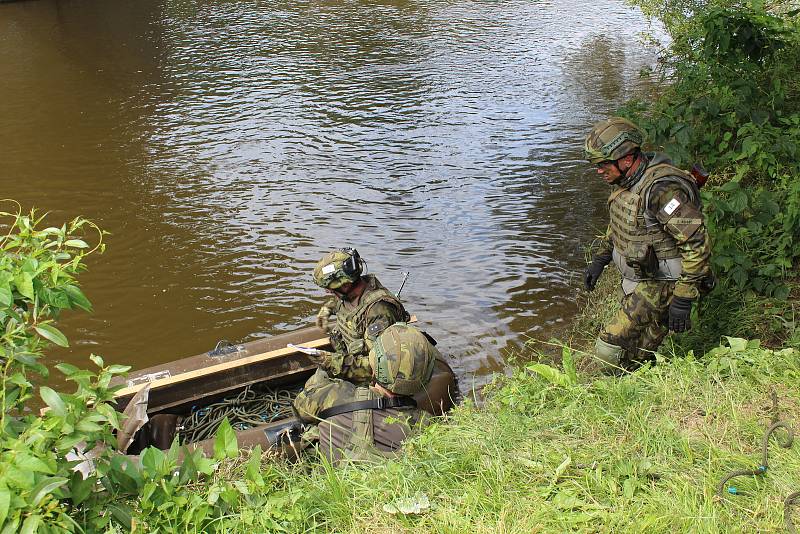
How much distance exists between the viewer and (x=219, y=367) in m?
6.39

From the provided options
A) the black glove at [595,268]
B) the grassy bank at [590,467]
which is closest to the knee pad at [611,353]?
the grassy bank at [590,467]

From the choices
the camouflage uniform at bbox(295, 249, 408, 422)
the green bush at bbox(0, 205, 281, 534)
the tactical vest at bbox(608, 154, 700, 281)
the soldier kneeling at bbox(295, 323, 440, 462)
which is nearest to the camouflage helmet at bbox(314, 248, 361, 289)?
the camouflage uniform at bbox(295, 249, 408, 422)

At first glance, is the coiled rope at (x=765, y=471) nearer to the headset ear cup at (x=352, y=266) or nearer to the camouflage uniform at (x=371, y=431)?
the camouflage uniform at (x=371, y=431)

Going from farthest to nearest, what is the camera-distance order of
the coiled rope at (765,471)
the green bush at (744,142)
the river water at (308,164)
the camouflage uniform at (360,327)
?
the river water at (308,164) < the green bush at (744,142) < the camouflage uniform at (360,327) < the coiled rope at (765,471)

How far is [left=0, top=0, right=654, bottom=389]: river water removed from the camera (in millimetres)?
8344

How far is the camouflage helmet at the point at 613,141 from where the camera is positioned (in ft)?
17.3

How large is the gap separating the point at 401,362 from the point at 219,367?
7.27 feet

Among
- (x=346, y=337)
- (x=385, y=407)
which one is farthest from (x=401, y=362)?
(x=346, y=337)

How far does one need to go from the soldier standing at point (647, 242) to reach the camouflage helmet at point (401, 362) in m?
1.40

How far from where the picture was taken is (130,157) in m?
12.1

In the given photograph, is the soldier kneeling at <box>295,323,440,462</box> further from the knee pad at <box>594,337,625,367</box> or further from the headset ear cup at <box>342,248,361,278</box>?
the knee pad at <box>594,337,625,367</box>

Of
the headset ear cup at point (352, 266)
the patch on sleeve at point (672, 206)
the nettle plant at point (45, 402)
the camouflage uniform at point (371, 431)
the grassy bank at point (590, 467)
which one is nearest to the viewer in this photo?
the nettle plant at point (45, 402)

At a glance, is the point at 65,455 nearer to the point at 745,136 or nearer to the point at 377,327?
the point at 377,327

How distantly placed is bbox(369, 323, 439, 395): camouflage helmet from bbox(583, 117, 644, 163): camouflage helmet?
6.26 feet
